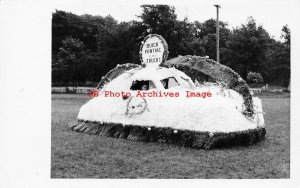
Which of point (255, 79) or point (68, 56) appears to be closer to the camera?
point (68, 56)

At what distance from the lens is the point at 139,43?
23.3 metres

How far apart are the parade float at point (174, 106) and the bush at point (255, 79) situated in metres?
11.3

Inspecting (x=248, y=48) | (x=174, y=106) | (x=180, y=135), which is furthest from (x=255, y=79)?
(x=180, y=135)

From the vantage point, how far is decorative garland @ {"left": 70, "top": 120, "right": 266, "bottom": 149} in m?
8.00

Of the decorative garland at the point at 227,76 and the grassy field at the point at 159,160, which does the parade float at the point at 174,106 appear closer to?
the decorative garland at the point at 227,76

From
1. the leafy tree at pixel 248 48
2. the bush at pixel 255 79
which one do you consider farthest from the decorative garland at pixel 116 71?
the leafy tree at pixel 248 48

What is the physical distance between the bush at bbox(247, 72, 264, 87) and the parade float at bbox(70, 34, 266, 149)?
11.3m

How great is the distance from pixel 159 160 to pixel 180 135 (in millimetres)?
1136

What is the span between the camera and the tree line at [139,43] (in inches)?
552

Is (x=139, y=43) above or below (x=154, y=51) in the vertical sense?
above

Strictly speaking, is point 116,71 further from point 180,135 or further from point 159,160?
point 159,160

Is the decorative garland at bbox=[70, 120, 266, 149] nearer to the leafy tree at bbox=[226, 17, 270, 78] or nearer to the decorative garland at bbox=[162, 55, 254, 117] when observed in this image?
the decorative garland at bbox=[162, 55, 254, 117]

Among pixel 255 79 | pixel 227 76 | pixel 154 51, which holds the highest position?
pixel 154 51
